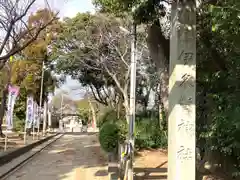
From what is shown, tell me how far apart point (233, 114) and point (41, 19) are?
1405 centimetres

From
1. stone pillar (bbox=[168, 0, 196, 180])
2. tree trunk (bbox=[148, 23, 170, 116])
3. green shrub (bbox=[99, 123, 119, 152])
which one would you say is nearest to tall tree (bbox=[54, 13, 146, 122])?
green shrub (bbox=[99, 123, 119, 152])

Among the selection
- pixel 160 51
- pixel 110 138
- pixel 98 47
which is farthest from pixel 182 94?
pixel 98 47

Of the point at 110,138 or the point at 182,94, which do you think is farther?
the point at 110,138

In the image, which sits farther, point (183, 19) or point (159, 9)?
point (159, 9)

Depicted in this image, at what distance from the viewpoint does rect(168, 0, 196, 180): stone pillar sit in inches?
257

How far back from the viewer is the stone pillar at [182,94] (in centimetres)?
652

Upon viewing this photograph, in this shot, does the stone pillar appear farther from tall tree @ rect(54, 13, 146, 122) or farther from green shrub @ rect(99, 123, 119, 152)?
tall tree @ rect(54, 13, 146, 122)

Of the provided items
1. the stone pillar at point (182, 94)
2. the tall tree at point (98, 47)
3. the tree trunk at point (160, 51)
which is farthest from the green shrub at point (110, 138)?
the stone pillar at point (182, 94)

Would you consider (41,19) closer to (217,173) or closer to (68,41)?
(68,41)

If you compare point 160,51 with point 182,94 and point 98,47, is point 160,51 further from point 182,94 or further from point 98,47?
point 98,47

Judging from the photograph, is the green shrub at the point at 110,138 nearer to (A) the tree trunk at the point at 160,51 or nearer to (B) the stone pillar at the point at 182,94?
(A) the tree trunk at the point at 160,51

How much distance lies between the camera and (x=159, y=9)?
7.75 m

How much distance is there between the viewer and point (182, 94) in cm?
666

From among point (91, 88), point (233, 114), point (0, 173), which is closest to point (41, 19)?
point (0, 173)
